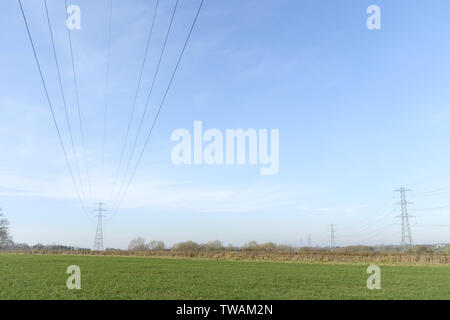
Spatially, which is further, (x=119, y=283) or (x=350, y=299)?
(x=119, y=283)

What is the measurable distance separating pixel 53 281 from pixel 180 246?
98863mm

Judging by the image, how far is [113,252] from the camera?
255ft

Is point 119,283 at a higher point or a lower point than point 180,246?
higher

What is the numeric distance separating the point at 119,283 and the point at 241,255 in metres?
38.5
